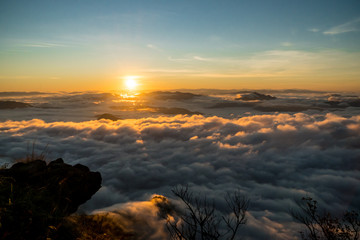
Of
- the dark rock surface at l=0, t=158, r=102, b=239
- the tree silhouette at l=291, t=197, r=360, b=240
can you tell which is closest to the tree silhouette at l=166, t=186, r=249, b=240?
the tree silhouette at l=291, t=197, r=360, b=240

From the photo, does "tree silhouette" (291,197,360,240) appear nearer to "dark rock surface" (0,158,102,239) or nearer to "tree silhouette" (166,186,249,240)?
"tree silhouette" (166,186,249,240)

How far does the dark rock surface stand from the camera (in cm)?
702

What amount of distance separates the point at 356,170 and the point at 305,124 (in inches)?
1623

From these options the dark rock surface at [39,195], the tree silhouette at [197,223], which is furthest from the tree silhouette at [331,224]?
the dark rock surface at [39,195]

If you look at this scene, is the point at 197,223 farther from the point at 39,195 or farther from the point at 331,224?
the point at 39,195

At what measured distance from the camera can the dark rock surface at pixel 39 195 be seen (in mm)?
7023

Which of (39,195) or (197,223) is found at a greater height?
(39,195)

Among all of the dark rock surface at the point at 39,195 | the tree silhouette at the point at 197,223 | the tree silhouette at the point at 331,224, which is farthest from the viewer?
the tree silhouette at the point at 331,224

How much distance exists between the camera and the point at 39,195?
1023 cm

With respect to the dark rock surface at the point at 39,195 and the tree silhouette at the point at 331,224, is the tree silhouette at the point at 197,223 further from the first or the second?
the dark rock surface at the point at 39,195

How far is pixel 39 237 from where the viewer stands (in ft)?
23.3

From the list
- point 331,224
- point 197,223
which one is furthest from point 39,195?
point 197,223

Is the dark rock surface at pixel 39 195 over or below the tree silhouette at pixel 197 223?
over

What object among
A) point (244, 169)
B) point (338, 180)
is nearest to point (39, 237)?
point (244, 169)
